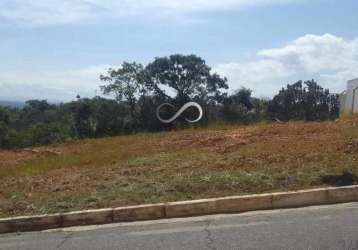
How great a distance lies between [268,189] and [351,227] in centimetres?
207

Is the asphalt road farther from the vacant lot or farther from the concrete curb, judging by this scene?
the vacant lot

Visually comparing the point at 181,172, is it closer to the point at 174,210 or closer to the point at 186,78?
the point at 174,210

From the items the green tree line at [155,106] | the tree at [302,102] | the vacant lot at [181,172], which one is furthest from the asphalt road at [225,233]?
the tree at [302,102]

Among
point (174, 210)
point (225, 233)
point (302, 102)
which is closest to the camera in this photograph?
point (225, 233)

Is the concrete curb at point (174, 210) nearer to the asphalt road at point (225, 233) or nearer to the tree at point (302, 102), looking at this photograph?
the asphalt road at point (225, 233)

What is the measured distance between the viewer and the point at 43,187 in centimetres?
980

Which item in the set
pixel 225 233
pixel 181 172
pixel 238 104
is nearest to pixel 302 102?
pixel 238 104

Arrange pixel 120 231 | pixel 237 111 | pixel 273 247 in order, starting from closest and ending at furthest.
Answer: pixel 273 247, pixel 120 231, pixel 237 111

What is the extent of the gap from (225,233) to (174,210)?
132 cm

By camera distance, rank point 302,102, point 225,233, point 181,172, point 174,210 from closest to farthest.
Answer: point 225,233
point 174,210
point 181,172
point 302,102

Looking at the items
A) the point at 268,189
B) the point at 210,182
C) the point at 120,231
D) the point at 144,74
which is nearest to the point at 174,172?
the point at 210,182

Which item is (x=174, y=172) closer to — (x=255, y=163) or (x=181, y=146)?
(x=255, y=163)

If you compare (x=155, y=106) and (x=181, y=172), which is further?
(x=155, y=106)

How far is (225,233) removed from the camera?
669 centimetres
